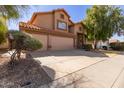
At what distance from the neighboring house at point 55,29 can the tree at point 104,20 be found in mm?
2174

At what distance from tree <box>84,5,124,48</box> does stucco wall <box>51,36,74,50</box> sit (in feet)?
16.7

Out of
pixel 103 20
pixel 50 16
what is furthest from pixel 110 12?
pixel 50 16

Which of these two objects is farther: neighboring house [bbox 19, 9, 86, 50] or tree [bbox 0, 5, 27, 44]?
neighboring house [bbox 19, 9, 86, 50]

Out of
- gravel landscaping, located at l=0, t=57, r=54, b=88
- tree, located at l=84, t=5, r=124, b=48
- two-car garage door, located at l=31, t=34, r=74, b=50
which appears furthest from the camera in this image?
tree, located at l=84, t=5, r=124, b=48

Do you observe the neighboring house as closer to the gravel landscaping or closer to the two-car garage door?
the two-car garage door

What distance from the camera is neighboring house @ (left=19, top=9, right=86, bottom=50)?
45.1 feet

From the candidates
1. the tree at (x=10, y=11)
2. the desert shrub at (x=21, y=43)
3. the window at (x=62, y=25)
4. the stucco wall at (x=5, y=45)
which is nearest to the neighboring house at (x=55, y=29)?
the window at (x=62, y=25)

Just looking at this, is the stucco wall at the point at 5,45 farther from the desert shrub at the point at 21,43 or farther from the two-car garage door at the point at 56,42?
the desert shrub at the point at 21,43

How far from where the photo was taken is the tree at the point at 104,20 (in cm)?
2092

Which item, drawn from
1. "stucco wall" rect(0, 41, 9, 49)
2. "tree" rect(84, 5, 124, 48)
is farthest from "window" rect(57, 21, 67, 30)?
"stucco wall" rect(0, 41, 9, 49)

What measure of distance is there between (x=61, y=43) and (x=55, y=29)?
2.34 meters

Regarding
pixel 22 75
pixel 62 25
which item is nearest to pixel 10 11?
pixel 22 75
